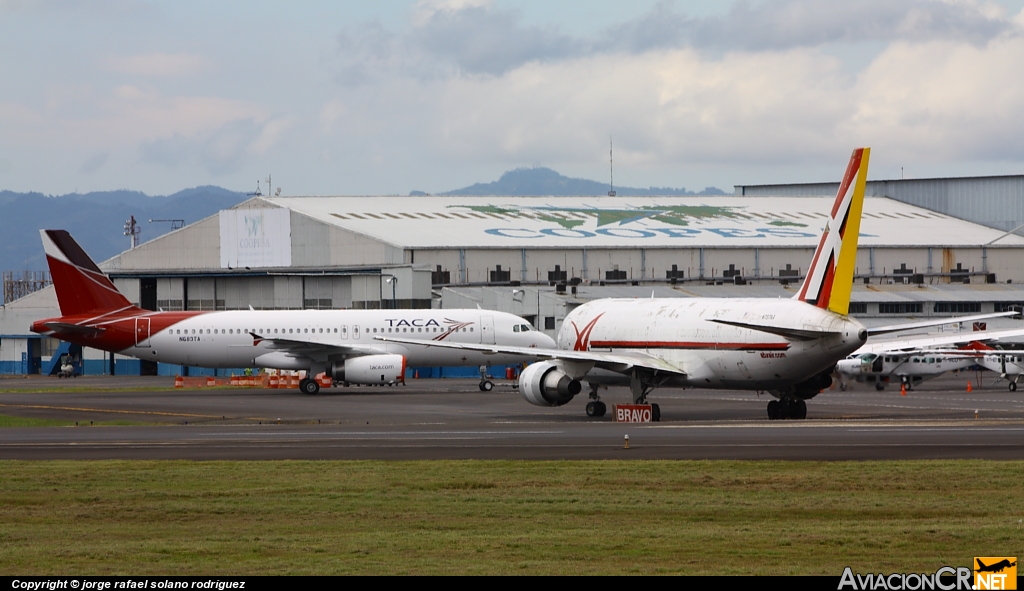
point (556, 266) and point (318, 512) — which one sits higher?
point (556, 266)

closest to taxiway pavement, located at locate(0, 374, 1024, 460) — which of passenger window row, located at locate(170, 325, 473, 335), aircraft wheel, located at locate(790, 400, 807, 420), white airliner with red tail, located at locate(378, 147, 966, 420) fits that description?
aircraft wheel, located at locate(790, 400, 807, 420)

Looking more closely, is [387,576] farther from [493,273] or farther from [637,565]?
[493,273]

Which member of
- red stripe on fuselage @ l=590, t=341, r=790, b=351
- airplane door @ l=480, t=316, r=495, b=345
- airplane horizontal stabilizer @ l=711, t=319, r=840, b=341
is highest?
airplane door @ l=480, t=316, r=495, b=345

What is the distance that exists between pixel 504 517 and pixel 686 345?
25.9 metres

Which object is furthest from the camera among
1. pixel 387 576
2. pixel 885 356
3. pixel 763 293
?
pixel 763 293

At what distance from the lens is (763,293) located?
103438 millimetres

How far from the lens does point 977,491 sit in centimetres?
2428

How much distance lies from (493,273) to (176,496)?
269 ft

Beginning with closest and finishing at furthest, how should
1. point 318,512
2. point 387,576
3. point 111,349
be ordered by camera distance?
point 387,576
point 318,512
point 111,349

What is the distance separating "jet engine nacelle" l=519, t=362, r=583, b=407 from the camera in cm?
4866

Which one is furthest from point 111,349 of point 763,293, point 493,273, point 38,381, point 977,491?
point 977,491

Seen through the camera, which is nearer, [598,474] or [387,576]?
[387,576]

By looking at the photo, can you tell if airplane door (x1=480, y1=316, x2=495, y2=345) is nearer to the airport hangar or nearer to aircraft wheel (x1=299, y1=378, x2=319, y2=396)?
aircraft wheel (x1=299, y1=378, x2=319, y2=396)

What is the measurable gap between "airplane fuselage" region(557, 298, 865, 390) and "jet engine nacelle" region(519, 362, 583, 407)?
1331mm
